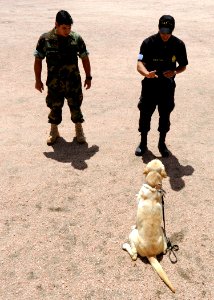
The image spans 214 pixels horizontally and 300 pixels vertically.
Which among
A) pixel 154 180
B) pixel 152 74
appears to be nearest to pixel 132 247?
pixel 154 180

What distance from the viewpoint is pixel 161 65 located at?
6.05 metres

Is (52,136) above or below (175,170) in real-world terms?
above

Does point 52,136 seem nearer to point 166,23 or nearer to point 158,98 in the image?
point 158,98

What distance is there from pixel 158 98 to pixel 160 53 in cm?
80

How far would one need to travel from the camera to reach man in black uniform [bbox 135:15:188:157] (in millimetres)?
5777

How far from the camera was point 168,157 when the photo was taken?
22.9 feet

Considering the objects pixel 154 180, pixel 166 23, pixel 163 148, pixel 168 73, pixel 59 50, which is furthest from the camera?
pixel 163 148

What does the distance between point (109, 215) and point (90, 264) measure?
1013mm

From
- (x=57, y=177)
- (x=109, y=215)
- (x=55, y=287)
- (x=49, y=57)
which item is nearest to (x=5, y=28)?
(x=49, y=57)

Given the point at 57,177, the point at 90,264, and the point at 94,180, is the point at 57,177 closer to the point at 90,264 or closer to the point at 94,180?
the point at 94,180

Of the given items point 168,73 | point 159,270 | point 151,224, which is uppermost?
point 168,73

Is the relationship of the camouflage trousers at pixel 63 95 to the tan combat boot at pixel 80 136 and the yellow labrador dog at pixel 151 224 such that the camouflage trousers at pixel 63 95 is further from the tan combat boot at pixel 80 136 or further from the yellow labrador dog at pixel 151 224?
the yellow labrador dog at pixel 151 224

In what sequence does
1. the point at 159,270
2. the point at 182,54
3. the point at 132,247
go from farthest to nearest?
the point at 182,54 < the point at 132,247 < the point at 159,270

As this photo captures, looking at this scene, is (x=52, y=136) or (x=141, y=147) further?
(x=52, y=136)
